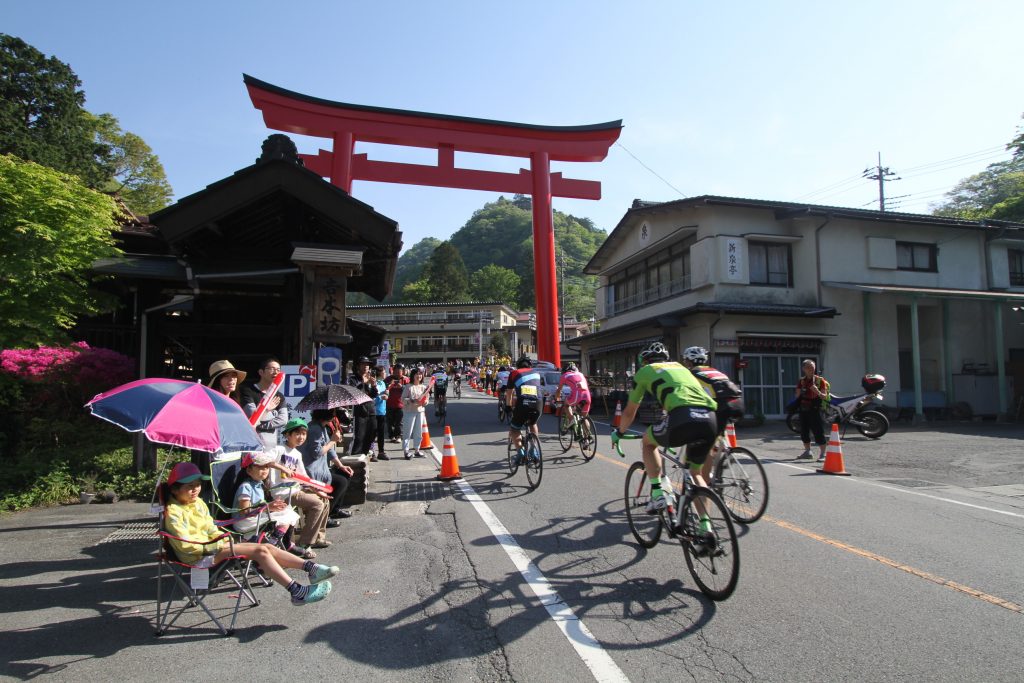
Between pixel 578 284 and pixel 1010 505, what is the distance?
8117 centimetres

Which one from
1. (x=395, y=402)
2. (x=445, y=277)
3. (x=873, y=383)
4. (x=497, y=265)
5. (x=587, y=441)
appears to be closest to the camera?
(x=587, y=441)

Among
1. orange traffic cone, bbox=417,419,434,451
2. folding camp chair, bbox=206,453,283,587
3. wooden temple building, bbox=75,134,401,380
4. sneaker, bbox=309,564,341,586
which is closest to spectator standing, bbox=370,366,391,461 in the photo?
orange traffic cone, bbox=417,419,434,451

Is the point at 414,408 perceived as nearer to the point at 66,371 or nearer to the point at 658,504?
the point at 66,371

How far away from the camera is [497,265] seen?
8044 cm

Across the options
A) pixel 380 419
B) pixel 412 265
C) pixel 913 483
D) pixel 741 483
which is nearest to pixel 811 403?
pixel 913 483

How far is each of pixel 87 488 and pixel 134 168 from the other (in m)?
29.1

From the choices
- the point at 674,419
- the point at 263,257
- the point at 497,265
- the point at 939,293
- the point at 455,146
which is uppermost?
the point at 497,265

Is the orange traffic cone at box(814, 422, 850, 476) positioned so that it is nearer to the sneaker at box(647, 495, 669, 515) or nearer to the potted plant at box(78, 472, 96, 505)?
the sneaker at box(647, 495, 669, 515)

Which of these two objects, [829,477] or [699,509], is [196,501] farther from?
[829,477]

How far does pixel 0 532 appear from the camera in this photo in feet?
20.6

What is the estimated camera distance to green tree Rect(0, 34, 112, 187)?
21.8 metres

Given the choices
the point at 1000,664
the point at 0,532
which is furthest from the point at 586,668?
the point at 0,532

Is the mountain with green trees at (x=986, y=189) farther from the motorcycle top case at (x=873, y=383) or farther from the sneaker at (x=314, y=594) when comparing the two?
the sneaker at (x=314, y=594)

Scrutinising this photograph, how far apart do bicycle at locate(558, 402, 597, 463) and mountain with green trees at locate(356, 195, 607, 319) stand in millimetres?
50201
